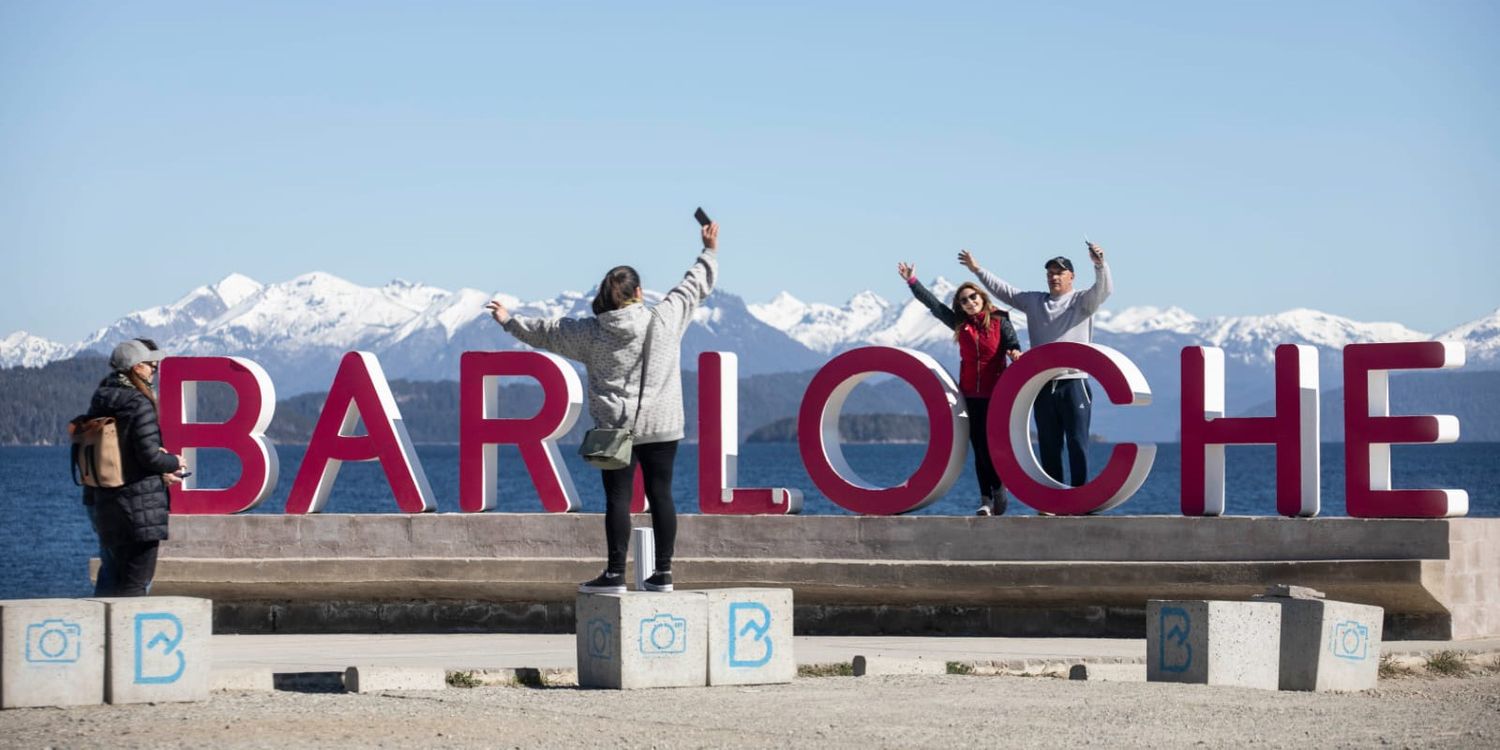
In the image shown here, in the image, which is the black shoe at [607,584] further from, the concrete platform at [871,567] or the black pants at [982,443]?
the black pants at [982,443]

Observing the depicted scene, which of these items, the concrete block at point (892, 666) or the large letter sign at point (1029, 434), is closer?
the concrete block at point (892, 666)

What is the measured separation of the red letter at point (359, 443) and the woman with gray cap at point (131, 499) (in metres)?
5.90

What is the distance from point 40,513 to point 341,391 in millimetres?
83426

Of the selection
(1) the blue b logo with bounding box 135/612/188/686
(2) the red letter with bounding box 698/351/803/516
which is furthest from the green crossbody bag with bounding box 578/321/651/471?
(2) the red letter with bounding box 698/351/803/516

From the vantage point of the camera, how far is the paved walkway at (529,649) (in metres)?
13.3

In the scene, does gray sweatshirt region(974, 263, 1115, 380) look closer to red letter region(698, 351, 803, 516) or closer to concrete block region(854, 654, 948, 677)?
red letter region(698, 351, 803, 516)

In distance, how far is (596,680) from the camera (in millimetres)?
11445

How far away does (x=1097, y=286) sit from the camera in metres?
16.4

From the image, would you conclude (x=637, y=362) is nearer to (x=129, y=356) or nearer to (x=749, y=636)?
(x=749, y=636)

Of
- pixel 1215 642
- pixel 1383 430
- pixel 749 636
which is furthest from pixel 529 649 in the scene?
pixel 1383 430

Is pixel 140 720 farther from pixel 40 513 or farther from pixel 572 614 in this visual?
pixel 40 513

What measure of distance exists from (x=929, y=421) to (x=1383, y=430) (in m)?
3.68

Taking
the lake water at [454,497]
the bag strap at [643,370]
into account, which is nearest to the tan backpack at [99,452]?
the bag strap at [643,370]

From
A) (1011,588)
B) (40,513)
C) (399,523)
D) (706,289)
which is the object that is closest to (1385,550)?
(1011,588)
